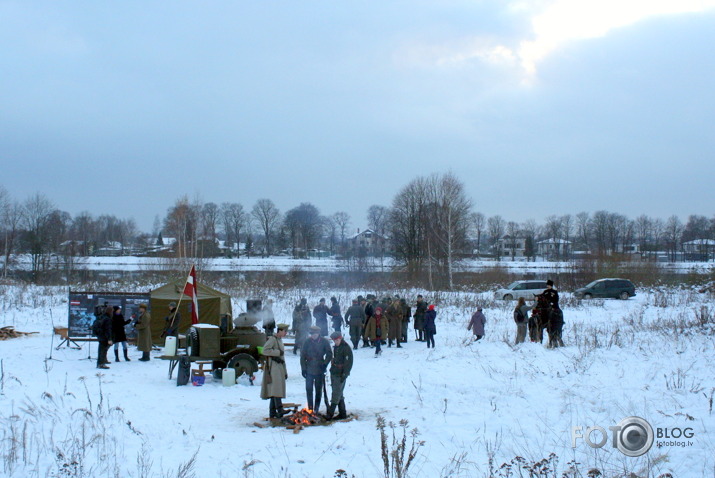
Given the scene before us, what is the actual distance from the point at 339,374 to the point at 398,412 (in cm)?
135

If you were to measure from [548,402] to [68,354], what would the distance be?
12.6m

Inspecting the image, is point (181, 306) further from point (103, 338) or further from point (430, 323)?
point (430, 323)

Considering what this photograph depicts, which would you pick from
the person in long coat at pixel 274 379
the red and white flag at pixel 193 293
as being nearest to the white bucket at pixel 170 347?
the red and white flag at pixel 193 293

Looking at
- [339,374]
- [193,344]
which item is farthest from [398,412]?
[193,344]

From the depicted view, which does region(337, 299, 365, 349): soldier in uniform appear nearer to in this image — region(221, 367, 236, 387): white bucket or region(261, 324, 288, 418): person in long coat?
region(221, 367, 236, 387): white bucket

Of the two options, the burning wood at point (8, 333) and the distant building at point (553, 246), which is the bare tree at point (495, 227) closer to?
the distant building at point (553, 246)

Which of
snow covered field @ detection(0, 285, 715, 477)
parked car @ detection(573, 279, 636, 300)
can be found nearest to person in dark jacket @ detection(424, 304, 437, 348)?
snow covered field @ detection(0, 285, 715, 477)

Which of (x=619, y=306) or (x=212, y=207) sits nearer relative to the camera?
(x=619, y=306)

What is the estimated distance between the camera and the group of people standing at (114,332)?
42.5ft

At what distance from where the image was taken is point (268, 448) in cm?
711

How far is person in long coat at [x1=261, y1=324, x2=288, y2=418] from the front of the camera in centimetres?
856

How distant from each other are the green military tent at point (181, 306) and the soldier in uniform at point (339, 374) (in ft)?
29.3

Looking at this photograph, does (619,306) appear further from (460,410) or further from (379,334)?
(460,410)

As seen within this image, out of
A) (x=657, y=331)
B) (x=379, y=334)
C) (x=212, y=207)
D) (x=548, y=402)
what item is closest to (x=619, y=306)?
(x=657, y=331)
